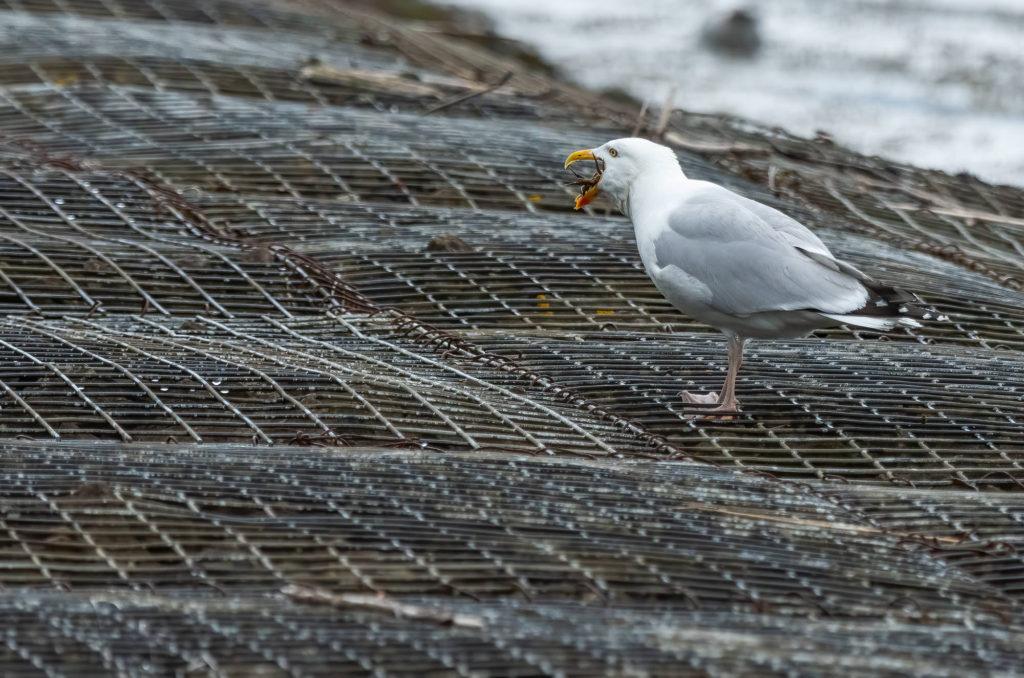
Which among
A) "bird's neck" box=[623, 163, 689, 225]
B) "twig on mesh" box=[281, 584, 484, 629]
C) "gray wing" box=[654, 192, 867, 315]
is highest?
"bird's neck" box=[623, 163, 689, 225]

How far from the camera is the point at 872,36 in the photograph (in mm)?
18016

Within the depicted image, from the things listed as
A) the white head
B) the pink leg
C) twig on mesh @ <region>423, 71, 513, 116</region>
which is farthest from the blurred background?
the pink leg

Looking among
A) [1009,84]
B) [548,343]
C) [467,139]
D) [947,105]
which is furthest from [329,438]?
[1009,84]

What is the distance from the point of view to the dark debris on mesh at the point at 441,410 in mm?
3043

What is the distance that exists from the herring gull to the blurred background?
301 inches

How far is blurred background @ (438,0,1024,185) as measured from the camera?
44.0 ft

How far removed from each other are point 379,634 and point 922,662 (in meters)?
1.22

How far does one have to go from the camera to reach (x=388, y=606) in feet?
9.98

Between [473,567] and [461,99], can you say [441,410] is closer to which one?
[473,567]

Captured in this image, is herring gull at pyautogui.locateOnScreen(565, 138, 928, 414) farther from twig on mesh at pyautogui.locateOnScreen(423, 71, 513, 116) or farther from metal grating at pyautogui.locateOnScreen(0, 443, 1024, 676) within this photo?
twig on mesh at pyautogui.locateOnScreen(423, 71, 513, 116)

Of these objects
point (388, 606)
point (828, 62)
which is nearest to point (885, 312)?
point (388, 606)

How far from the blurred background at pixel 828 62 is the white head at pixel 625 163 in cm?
758

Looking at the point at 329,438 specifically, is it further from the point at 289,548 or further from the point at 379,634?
the point at 379,634

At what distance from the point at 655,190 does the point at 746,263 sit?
1.64 ft
